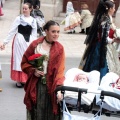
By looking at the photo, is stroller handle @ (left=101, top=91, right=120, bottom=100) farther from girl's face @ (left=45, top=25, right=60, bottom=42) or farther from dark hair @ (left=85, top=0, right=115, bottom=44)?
dark hair @ (left=85, top=0, right=115, bottom=44)

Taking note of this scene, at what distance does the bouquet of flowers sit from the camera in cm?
522

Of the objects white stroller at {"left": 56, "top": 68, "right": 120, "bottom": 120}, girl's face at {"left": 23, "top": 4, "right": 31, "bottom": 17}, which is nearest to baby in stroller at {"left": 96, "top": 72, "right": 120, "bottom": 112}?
white stroller at {"left": 56, "top": 68, "right": 120, "bottom": 120}

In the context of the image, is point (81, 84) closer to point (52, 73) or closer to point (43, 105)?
point (52, 73)

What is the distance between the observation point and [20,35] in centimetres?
873

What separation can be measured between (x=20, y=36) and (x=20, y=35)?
0.02 meters

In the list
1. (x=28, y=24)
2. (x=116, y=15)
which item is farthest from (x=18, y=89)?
(x=116, y=15)

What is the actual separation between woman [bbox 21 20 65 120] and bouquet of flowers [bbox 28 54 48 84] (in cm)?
3

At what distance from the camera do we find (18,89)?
8.89 m

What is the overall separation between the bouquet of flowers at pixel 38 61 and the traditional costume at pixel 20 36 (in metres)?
3.29

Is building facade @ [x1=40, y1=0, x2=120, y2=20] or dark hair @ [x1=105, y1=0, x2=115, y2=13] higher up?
dark hair @ [x1=105, y1=0, x2=115, y2=13]

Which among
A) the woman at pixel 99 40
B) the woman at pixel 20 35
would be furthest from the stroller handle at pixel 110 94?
the woman at pixel 20 35

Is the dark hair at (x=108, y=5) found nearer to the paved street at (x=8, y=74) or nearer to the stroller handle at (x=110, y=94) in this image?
the paved street at (x=8, y=74)

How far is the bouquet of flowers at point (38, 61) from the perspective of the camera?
5219 mm

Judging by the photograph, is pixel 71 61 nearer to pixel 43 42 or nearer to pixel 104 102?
pixel 43 42
